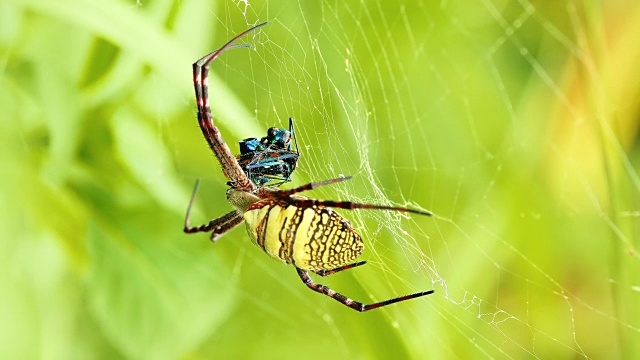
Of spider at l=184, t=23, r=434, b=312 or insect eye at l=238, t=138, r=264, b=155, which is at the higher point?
insect eye at l=238, t=138, r=264, b=155

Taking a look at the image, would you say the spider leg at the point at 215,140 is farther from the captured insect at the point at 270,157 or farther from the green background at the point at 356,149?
the green background at the point at 356,149

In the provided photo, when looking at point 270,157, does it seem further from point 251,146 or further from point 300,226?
point 300,226

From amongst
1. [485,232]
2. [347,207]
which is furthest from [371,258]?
[485,232]

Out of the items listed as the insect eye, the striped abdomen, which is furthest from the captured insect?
the striped abdomen

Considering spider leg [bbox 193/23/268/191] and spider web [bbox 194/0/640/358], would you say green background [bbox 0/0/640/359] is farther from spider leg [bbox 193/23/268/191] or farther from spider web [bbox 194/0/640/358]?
spider leg [bbox 193/23/268/191]

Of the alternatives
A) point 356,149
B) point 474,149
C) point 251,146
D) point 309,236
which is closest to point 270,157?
point 251,146
